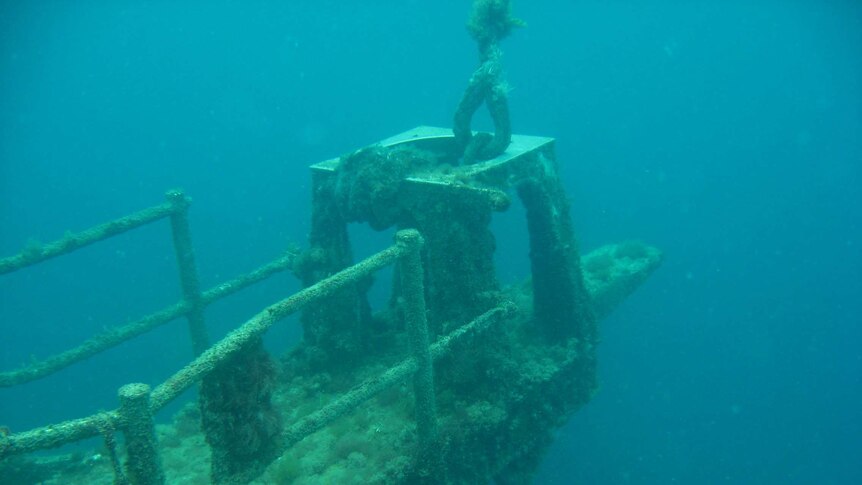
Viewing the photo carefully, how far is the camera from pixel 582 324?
721 centimetres

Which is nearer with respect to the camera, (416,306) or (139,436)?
(139,436)

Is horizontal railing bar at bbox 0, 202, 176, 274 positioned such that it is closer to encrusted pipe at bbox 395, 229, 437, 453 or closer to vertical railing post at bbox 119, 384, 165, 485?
encrusted pipe at bbox 395, 229, 437, 453

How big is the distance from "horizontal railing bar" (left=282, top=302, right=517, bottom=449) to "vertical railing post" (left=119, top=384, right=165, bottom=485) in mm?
903

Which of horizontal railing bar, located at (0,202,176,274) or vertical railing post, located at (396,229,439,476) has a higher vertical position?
horizontal railing bar, located at (0,202,176,274)

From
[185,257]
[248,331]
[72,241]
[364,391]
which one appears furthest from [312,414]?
[72,241]

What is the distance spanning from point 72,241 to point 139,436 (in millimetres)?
4426

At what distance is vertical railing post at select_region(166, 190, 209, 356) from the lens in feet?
22.1

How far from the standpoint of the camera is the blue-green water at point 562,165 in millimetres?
25078

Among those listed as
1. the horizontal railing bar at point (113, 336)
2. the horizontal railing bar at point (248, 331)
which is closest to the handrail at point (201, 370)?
the horizontal railing bar at point (248, 331)

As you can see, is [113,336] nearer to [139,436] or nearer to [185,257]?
[185,257]

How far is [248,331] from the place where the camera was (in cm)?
317

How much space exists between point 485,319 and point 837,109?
8900 centimetres

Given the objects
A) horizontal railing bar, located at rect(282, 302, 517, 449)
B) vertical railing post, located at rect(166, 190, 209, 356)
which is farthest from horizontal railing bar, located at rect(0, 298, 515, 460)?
vertical railing post, located at rect(166, 190, 209, 356)

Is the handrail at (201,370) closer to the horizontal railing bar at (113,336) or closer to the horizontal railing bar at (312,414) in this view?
the horizontal railing bar at (312,414)
